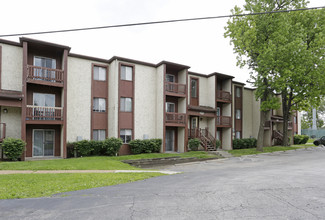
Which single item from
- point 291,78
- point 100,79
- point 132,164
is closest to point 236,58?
point 291,78

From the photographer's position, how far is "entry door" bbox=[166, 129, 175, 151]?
73.9ft

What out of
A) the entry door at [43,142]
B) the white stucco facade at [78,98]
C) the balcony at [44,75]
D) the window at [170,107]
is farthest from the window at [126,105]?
the entry door at [43,142]

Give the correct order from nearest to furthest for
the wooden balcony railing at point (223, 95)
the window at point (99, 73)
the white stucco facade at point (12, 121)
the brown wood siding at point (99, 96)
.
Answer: the white stucco facade at point (12, 121) < the brown wood siding at point (99, 96) < the window at point (99, 73) < the wooden balcony railing at point (223, 95)

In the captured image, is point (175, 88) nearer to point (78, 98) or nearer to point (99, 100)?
point (99, 100)

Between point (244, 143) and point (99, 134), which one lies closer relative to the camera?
point (99, 134)

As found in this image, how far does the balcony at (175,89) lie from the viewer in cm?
2130

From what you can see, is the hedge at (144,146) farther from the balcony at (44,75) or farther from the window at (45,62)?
the window at (45,62)

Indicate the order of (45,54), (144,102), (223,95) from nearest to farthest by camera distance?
(45,54) → (144,102) → (223,95)

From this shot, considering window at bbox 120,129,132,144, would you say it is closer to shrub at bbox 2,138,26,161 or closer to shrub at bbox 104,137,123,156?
shrub at bbox 104,137,123,156

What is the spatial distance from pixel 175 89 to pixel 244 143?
38.7ft

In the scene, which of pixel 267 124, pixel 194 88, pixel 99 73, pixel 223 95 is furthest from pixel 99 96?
pixel 267 124

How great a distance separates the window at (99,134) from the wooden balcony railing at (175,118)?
569cm

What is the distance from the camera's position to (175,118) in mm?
21484

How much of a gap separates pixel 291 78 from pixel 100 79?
17623 millimetres
